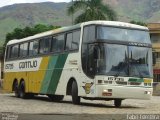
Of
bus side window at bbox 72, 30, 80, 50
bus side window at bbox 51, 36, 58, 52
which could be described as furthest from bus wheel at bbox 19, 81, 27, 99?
bus side window at bbox 72, 30, 80, 50

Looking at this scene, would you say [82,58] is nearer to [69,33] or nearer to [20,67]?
[69,33]

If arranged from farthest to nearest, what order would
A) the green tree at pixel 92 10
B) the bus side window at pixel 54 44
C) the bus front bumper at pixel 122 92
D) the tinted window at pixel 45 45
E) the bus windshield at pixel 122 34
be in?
the green tree at pixel 92 10 → the tinted window at pixel 45 45 → the bus side window at pixel 54 44 → the bus windshield at pixel 122 34 → the bus front bumper at pixel 122 92

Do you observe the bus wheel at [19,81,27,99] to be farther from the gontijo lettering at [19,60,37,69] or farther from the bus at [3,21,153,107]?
the bus at [3,21,153,107]

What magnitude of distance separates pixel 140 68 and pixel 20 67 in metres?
10.6

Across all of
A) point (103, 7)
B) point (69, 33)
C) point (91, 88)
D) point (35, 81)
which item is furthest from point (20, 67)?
point (103, 7)

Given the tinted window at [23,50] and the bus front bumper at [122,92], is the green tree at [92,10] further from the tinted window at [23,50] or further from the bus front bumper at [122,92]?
the bus front bumper at [122,92]

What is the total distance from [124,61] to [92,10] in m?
31.9

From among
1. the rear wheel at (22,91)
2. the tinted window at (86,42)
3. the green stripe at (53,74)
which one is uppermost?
the tinted window at (86,42)

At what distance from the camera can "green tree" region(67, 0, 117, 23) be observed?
52.4 m

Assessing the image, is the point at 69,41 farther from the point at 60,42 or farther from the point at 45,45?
the point at 45,45

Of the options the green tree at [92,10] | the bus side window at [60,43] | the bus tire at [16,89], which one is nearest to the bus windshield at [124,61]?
the bus side window at [60,43]

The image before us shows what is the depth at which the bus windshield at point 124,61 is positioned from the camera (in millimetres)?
21062

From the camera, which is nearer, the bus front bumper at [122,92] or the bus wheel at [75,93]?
the bus front bumper at [122,92]

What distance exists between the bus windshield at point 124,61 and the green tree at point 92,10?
3046 centimetres
